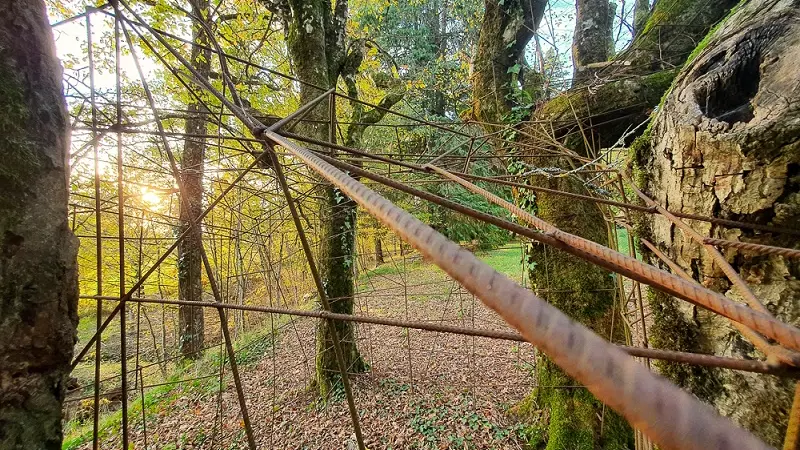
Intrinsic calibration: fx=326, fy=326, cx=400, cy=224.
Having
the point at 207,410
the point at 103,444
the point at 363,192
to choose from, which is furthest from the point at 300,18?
the point at 103,444

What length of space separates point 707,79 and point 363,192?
4.20ft

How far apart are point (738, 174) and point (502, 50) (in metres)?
3.17

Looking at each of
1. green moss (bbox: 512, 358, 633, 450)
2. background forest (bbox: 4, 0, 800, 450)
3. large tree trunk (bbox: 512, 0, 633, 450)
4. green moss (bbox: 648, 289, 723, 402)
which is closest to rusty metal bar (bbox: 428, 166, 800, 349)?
background forest (bbox: 4, 0, 800, 450)

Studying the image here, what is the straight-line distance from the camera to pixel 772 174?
0.85m

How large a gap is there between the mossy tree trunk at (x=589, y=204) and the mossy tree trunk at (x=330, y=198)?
2.14m

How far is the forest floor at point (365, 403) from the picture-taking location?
3.42 metres

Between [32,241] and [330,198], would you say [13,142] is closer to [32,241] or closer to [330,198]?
[32,241]

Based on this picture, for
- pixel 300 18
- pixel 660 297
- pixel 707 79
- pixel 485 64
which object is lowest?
pixel 660 297

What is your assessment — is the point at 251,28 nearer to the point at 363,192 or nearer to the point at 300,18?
the point at 300,18

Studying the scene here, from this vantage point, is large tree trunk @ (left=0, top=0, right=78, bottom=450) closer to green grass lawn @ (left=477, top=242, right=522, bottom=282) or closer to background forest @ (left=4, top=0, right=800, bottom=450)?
background forest @ (left=4, top=0, right=800, bottom=450)

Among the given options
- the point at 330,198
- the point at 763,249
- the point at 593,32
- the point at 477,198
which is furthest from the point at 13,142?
the point at 477,198

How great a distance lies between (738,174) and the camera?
0.91 meters

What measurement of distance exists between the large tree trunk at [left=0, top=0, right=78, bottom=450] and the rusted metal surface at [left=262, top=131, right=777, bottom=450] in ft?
3.25

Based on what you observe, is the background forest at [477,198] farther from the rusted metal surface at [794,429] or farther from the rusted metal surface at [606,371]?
the rusted metal surface at [606,371]
